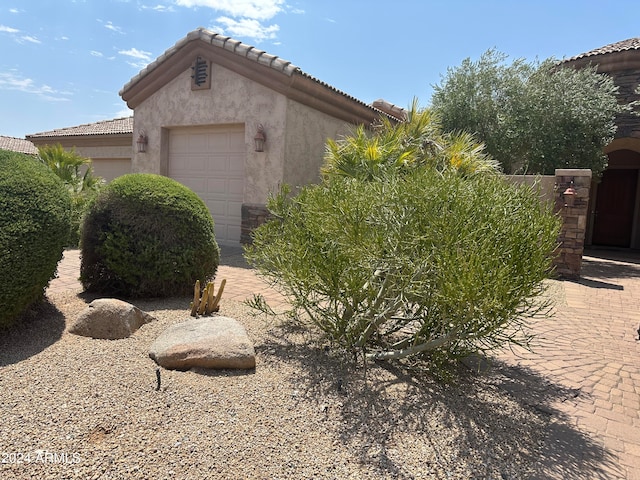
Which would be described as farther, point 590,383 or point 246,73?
point 246,73

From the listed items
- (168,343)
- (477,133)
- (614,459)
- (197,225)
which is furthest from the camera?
(477,133)

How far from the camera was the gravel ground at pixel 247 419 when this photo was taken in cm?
235

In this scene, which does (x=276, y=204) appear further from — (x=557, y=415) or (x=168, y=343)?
(x=557, y=415)

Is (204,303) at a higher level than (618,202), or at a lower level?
lower

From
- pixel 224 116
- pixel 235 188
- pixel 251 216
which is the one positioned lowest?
pixel 251 216

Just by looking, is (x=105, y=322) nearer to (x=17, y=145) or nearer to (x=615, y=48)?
(x=615, y=48)

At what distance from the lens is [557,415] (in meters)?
3.28

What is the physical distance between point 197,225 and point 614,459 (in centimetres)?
452

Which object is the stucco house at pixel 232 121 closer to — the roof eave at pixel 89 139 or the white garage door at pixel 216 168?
the white garage door at pixel 216 168

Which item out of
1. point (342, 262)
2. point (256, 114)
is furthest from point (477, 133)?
point (342, 262)

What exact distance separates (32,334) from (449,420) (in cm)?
364

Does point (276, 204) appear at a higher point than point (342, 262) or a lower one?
higher

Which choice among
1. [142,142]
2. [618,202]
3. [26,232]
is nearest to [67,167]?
[142,142]

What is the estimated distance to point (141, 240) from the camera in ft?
16.4
